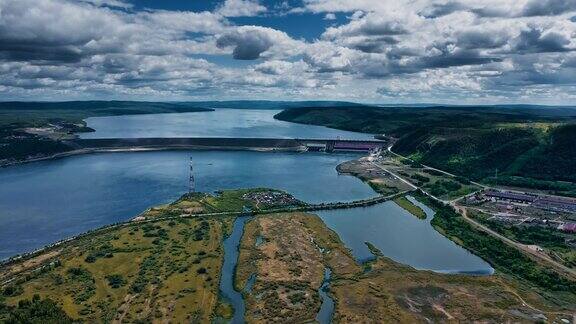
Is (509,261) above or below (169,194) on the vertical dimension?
above

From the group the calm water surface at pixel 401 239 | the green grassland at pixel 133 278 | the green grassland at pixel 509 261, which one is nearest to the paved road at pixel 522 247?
the green grassland at pixel 509 261

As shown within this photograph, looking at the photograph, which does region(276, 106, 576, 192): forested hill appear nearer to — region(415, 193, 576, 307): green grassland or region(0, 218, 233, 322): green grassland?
region(415, 193, 576, 307): green grassland

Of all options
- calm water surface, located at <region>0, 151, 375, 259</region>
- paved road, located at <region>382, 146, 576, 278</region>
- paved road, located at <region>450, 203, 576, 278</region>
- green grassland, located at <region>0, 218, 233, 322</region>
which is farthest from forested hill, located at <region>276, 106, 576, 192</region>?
green grassland, located at <region>0, 218, 233, 322</region>

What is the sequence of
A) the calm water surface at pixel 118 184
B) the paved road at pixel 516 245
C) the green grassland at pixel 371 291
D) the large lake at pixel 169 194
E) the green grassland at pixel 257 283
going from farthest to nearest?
the calm water surface at pixel 118 184
the large lake at pixel 169 194
the paved road at pixel 516 245
the green grassland at pixel 371 291
the green grassland at pixel 257 283

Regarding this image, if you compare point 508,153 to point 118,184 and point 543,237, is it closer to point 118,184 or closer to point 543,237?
point 543,237

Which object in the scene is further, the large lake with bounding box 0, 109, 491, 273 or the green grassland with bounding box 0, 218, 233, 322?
the large lake with bounding box 0, 109, 491, 273

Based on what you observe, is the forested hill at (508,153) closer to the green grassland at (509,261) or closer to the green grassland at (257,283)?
the green grassland at (509,261)

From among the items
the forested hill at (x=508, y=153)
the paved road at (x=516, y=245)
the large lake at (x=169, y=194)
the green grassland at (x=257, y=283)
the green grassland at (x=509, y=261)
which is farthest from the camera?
the forested hill at (x=508, y=153)

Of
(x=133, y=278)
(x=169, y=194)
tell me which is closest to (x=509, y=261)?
(x=133, y=278)
